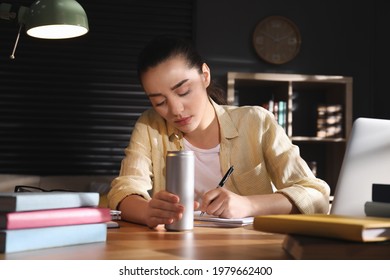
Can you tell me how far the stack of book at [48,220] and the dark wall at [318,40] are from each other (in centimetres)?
416

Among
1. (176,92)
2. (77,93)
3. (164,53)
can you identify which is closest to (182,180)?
(176,92)

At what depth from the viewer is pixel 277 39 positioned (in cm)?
534

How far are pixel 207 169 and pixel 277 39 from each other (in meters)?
3.27

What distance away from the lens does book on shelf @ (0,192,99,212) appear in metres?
0.98

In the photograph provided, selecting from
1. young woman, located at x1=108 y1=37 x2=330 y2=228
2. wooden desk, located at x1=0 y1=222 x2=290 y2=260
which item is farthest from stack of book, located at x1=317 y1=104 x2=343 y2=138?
wooden desk, located at x1=0 y1=222 x2=290 y2=260

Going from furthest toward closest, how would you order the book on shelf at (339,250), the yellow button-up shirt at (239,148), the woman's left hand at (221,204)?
the yellow button-up shirt at (239,148) < the woman's left hand at (221,204) < the book on shelf at (339,250)

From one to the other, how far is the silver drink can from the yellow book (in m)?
0.35

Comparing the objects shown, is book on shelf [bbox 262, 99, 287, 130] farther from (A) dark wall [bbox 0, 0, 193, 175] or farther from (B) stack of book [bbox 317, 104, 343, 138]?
(A) dark wall [bbox 0, 0, 193, 175]

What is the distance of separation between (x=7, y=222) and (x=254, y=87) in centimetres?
447

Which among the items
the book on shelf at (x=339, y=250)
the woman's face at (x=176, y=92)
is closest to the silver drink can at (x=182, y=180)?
the book on shelf at (x=339, y=250)

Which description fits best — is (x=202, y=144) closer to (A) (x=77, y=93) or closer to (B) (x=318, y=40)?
(A) (x=77, y=93)

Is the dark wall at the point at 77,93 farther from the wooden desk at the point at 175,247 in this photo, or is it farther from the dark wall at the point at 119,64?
the wooden desk at the point at 175,247

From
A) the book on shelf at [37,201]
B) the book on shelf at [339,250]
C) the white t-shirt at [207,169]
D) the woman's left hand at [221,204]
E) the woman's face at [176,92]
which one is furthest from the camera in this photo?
the white t-shirt at [207,169]

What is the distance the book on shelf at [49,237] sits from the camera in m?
0.97
